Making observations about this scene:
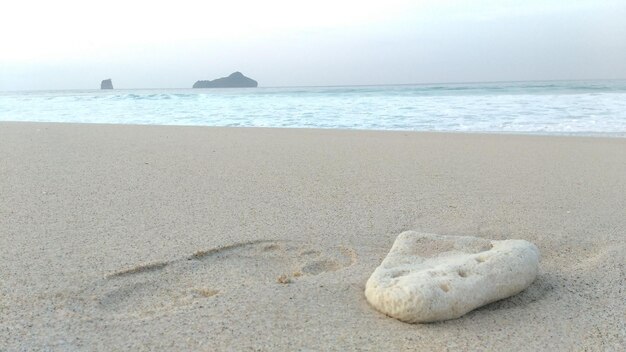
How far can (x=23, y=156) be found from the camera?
431cm

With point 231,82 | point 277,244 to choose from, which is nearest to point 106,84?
point 231,82

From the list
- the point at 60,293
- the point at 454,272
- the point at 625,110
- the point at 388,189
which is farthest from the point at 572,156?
the point at 625,110

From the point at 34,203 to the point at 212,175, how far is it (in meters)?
1.15

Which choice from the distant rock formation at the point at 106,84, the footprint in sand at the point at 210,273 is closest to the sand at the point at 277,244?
the footprint in sand at the point at 210,273

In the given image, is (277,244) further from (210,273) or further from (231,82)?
(231,82)

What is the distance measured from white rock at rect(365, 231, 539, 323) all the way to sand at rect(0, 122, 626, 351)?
4 centimetres

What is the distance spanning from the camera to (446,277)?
1.65 meters

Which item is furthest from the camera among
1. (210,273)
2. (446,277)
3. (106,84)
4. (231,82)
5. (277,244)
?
(231,82)

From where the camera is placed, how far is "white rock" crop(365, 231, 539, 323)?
1537 mm

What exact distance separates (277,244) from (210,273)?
1.27 ft

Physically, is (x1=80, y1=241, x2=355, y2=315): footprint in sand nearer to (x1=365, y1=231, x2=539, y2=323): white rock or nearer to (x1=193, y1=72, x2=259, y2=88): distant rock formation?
(x1=365, y1=231, x2=539, y2=323): white rock

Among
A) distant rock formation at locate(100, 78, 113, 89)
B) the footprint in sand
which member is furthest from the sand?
distant rock formation at locate(100, 78, 113, 89)

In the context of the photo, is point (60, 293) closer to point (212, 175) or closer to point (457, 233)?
point (457, 233)

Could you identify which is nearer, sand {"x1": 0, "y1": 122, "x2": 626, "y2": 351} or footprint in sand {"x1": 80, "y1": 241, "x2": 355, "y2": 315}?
sand {"x1": 0, "y1": 122, "x2": 626, "y2": 351}
